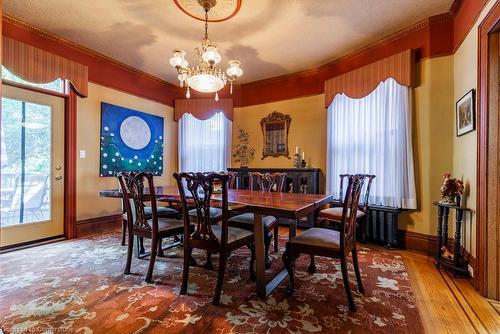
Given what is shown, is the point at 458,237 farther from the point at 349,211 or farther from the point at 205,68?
the point at 205,68

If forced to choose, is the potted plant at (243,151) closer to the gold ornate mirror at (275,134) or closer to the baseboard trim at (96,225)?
the gold ornate mirror at (275,134)

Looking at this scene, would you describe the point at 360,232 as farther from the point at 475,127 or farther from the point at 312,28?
the point at 312,28

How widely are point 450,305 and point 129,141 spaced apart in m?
4.60

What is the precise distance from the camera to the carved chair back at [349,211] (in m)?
1.84

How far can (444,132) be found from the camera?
294cm

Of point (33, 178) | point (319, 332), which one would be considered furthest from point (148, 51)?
point (319, 332)

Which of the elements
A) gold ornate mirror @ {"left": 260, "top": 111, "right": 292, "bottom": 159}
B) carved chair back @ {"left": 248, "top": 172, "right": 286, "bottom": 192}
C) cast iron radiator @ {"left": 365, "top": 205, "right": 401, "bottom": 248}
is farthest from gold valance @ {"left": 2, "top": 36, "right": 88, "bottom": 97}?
cast iron radiator @ {"left": 365, "top": 205, "right": 401, "bottom": 248}

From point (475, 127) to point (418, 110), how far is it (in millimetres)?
901

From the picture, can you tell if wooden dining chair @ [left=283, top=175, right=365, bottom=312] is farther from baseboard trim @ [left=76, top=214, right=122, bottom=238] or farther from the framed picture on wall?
the framed picture on wall

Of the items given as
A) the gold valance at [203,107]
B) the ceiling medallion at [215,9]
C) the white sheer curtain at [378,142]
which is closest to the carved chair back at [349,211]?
the white sheer curtain at [378,142]

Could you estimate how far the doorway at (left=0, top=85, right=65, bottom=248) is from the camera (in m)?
3.10

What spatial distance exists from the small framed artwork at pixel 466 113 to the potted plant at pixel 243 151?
3178 millimetres

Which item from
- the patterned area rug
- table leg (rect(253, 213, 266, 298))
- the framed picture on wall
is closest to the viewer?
the patterned area rug

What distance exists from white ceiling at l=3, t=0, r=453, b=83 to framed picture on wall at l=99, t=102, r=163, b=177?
3.03 ft
